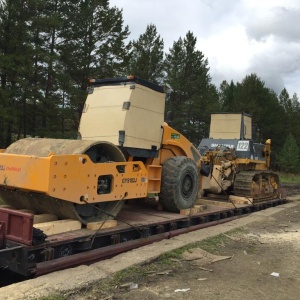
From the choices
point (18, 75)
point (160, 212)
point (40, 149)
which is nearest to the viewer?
point (40, 149)

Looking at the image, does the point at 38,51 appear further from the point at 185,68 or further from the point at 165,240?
the point at 165,240

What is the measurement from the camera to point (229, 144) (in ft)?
43.9

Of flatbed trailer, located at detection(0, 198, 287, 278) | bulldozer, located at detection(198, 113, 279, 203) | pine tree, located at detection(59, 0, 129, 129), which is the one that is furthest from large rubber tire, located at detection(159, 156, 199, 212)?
pine tree, located at detection(59, 0, 129, 129)

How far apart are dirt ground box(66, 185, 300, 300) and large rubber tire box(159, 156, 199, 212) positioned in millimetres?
1146

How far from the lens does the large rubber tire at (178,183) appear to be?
26.1 ft

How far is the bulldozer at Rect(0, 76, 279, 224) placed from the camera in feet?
18.4

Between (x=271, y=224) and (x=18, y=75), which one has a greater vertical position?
(x=18, y=75)

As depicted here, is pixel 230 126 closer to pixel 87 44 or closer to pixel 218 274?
pixel 218 274

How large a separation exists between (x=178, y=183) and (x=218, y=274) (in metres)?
2.87

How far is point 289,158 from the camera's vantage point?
46562mm

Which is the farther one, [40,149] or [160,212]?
[160,212]

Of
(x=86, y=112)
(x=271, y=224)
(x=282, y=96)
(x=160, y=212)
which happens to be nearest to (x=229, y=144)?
(x=271, y=224)

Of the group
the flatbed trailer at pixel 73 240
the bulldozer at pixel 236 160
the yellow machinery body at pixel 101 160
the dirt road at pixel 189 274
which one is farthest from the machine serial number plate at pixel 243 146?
the dirt road at pixel 189 274

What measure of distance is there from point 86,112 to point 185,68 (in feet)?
97.3
